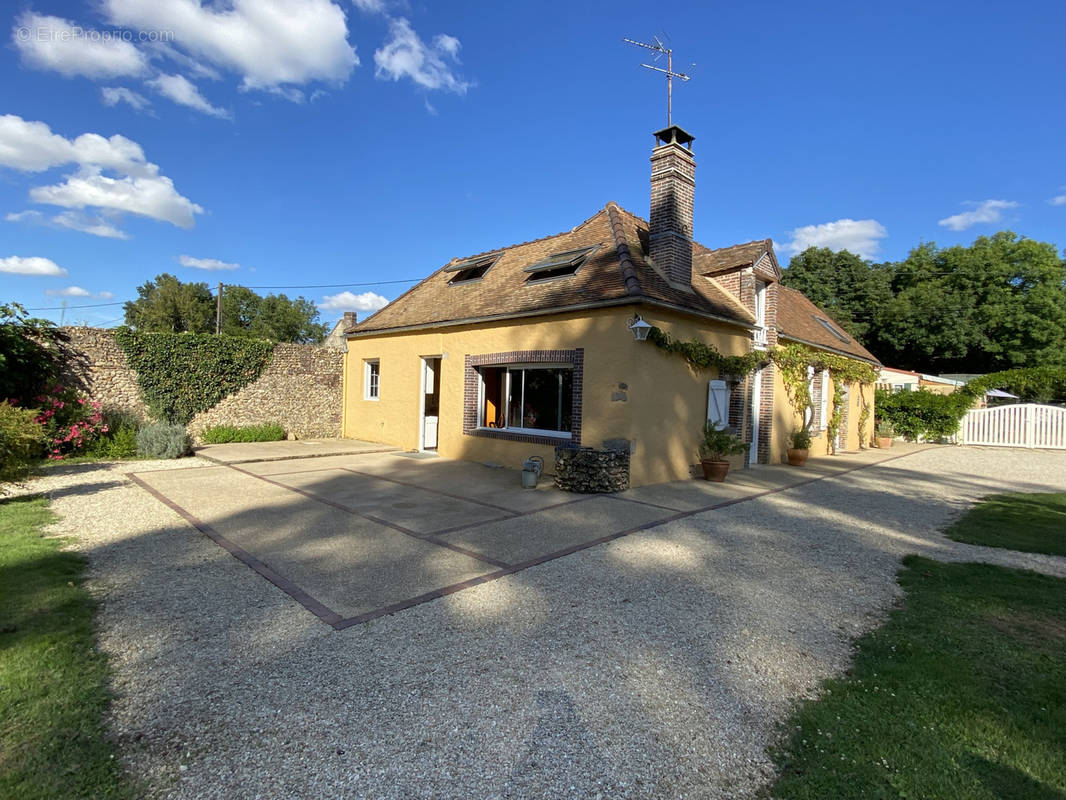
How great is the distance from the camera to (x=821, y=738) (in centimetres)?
273

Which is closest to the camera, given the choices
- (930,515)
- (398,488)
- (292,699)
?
(292,699)

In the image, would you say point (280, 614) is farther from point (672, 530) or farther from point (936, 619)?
point (936, 619)

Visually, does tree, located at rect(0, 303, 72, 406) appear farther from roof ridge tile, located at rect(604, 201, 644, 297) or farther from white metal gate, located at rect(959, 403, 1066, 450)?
white metal gate, located at rect(959, 403, 1066, 450)

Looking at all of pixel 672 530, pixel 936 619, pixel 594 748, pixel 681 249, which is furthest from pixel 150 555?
pixel 681 249

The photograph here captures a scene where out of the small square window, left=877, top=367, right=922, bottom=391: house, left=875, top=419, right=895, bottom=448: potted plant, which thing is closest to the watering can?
the small square window

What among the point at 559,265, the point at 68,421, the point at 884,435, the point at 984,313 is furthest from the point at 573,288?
the point at 984,313

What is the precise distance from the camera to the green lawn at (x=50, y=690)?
2262mm

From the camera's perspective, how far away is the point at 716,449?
429 inches

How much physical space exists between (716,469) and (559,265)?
5.46 metres

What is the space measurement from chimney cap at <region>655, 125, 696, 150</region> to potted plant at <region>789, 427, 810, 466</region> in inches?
296

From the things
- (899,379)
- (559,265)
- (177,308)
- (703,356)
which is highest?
(177,308)

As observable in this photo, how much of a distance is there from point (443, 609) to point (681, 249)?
30.5 feet

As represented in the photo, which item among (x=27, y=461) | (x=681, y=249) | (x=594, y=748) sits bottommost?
(x=594, y=748)

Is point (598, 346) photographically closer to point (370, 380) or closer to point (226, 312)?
point (370, 380)
